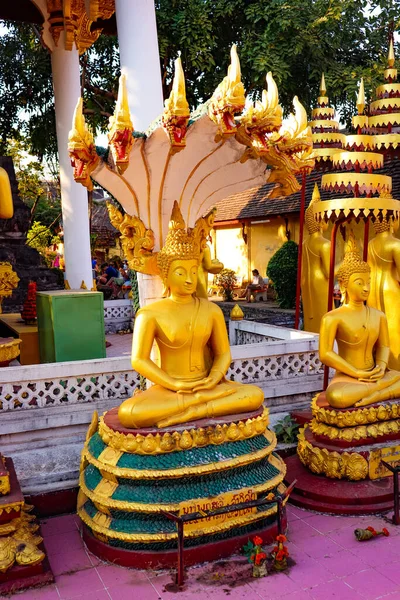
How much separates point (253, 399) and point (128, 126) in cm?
272

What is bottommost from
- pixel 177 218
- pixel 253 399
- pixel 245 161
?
pixel 253 399

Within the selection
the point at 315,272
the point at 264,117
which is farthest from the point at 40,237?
the point at 264,117

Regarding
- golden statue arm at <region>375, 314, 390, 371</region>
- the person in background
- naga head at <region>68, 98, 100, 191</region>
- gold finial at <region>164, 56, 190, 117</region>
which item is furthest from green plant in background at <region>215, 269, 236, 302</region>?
gold finial at <region>164, 56, 190, 117</region>

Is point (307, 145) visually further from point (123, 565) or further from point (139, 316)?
point (123, 565)

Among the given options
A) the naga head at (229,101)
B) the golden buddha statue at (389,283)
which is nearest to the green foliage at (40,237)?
the golden buddha statue at (389,283)

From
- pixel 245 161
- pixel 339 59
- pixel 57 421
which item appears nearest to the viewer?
pixel 245 161

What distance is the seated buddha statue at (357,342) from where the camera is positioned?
237 inches

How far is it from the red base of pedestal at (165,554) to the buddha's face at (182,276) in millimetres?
2234

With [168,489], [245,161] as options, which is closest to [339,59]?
[245,161]

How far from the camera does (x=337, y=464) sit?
19.1 ft

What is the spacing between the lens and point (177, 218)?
557 centimetres

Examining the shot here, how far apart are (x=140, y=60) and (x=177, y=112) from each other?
3.22 meters

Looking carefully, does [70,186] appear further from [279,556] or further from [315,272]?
[279,556]

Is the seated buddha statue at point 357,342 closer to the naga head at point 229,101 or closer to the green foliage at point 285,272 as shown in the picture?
the naga head at point 229,101
